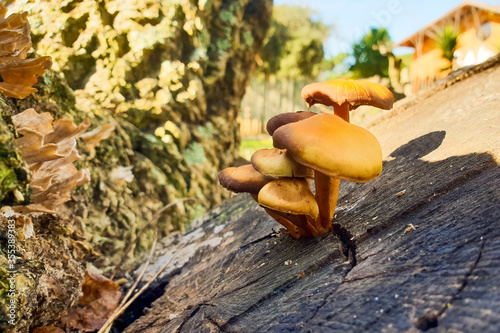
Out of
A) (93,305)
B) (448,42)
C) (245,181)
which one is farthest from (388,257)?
(448,42)

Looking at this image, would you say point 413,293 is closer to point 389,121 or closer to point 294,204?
point 294,204

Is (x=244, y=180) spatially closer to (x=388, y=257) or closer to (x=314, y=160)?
(x=314, y=160)

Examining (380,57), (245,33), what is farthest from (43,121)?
(380,57)

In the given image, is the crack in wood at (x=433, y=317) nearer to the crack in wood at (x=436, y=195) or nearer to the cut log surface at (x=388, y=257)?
the cut log surface at (x=388, y=257)

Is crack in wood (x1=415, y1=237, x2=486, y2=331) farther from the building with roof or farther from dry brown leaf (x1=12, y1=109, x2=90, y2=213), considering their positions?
the building with roof

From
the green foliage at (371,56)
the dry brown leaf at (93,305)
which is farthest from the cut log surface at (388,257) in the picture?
the green foliage at (371,56)

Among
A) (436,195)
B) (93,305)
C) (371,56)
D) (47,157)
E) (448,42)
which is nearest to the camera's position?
(436,195)

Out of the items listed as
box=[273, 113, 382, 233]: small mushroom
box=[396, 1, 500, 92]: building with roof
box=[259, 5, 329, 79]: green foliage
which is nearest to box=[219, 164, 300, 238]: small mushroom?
box=[273, 113, 382, 233]: small mushroom
